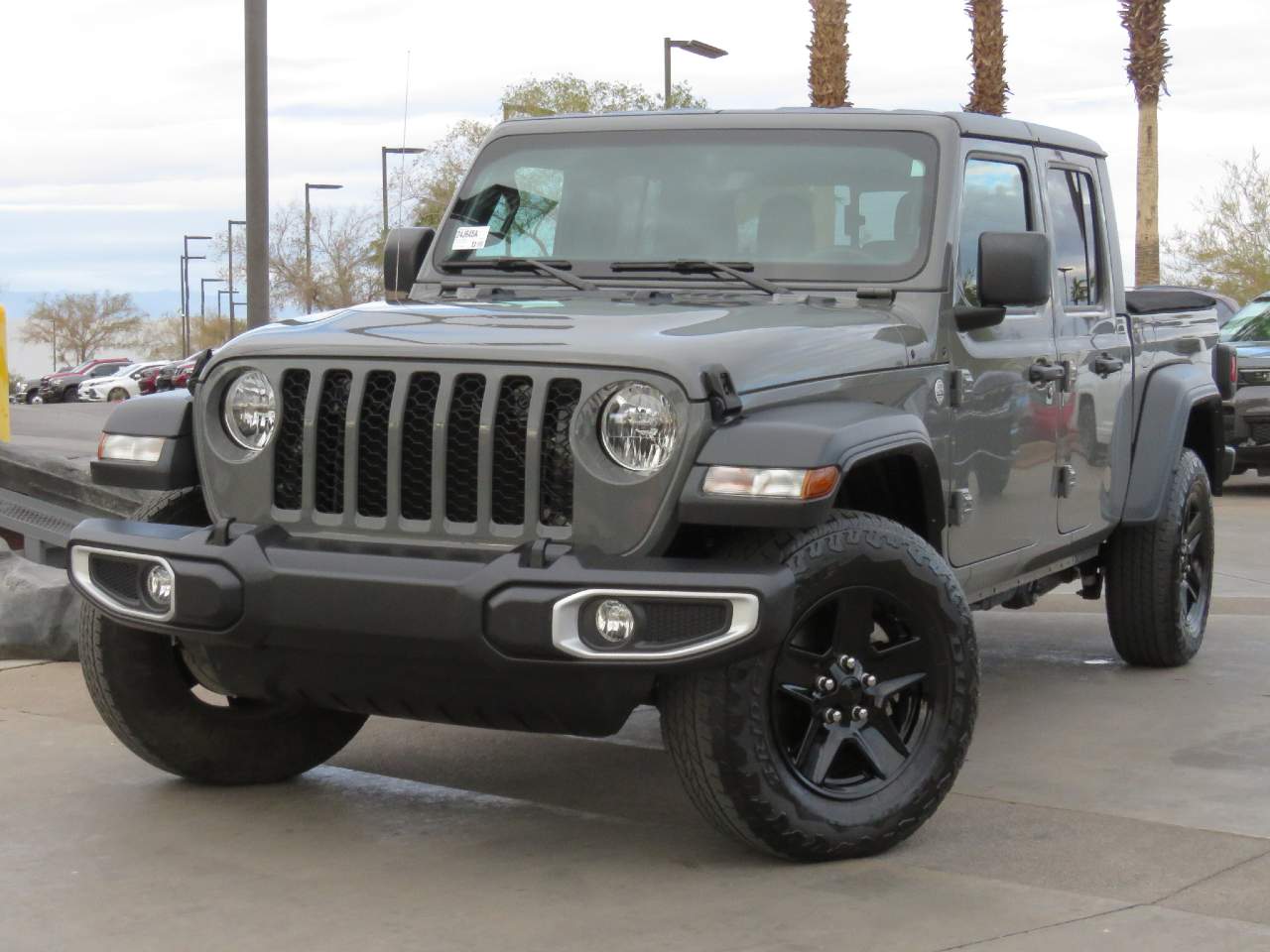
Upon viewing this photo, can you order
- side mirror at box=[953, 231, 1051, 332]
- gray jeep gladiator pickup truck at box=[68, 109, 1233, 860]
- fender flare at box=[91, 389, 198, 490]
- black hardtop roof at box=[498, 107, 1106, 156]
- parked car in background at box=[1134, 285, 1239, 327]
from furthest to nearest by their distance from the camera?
parked car in background at box=[1134, 285, 1239, 327] < black hardtop roof at box=[498, 107, 1106, 156] < side mirror at box=[953, 231, 1051, 332] < fender flare at box=[91, 389, 198, 490] < gray jeep gladiator pickup truck at box=[68, 109, 1233, 860]

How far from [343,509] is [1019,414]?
2.35m

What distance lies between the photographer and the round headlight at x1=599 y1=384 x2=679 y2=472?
437 centimetres

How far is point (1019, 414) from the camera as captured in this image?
5.94 meters

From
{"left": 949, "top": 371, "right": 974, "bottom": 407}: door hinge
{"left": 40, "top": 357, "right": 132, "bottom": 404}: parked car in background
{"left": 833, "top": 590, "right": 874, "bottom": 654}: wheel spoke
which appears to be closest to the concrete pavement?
{"left": 833, "top": 590, "right": 874, "bottom": 654}: wheel spoke

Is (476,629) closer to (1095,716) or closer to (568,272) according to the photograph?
(568,272)

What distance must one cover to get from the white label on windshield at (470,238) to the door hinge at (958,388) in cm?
158

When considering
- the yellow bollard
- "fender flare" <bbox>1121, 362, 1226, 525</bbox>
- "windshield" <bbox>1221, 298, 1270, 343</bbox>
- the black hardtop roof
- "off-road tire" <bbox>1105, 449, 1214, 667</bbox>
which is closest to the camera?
the black hardtop roof

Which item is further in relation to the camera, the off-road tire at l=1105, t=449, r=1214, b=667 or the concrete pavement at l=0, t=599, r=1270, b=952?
the off-road tire at l=1105, t=449, r=1214, b=667

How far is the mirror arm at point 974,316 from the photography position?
18.1 ft

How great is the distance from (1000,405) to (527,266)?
152 cm

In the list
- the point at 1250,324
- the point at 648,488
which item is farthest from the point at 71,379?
the point at 648,488

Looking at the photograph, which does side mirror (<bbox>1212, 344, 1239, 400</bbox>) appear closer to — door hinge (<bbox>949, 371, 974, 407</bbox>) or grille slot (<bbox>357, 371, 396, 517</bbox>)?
door hinge (<bbox>949, 371, 974, 407</bbox>)

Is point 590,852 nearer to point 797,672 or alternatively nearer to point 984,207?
point 797,672

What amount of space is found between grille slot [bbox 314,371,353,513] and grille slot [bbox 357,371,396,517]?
0.06m
